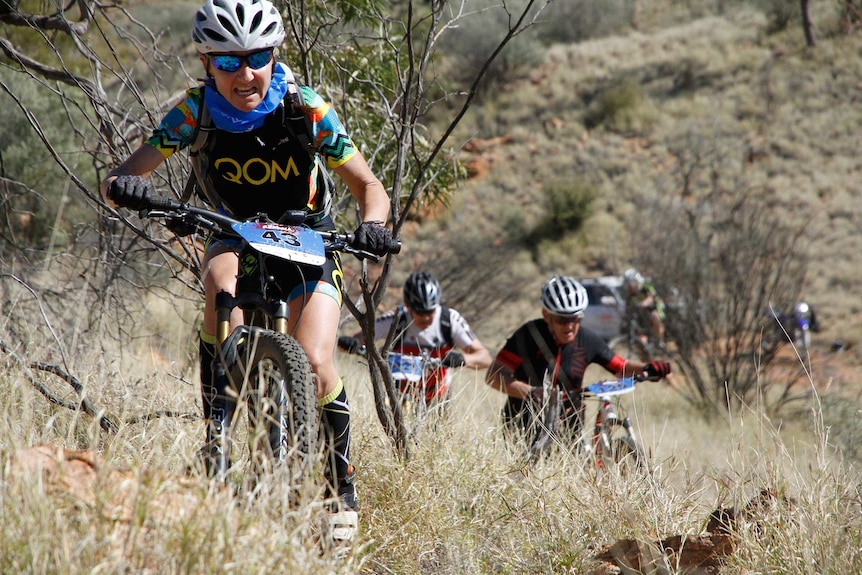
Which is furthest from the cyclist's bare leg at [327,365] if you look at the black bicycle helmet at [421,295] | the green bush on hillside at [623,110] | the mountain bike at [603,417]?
the green bush on hillside at [623,110]

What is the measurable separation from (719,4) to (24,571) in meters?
49.3

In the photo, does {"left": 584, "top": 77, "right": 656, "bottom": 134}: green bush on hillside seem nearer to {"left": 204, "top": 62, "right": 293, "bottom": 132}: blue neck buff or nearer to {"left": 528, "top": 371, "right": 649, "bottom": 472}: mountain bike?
{"left": 528, "top": 371, "right": 649, "bottom": 472}: mountain bike

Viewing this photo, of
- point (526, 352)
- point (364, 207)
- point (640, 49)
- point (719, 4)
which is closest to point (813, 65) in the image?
point (640, 49)

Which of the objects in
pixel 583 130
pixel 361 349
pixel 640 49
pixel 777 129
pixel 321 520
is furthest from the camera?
pixel 640 49

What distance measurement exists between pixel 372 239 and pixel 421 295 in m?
3.68

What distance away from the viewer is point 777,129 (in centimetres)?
3341

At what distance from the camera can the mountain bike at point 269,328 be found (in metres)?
3.02

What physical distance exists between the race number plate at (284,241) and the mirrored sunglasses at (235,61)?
25.2 inches

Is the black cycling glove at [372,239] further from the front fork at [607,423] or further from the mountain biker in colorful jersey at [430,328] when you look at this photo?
the mountain biker in colorful jersey at [430,328]

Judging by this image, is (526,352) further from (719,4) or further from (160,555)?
(719,4)

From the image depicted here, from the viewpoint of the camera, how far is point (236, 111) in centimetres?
358

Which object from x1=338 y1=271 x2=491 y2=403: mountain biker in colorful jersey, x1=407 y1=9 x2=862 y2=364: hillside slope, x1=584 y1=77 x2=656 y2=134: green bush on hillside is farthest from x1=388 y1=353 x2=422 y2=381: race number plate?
x1=584 y1=77 x2=656 y2=134: green bush on hillside

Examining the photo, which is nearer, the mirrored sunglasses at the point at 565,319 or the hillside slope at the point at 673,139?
the mirrored sunglasses at the point at 565,319

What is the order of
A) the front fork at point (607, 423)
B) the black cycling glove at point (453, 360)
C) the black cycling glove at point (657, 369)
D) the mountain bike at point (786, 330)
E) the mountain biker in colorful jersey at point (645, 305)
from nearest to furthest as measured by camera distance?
1. the front fork at point (607, 423)
2. the black cycling glove at point (453, 360)
3. the black cycling glove at point (657, 369)
4. the mountain bike at point (786, 330)
5. the mountain biker in colorful jersey at point (645, 305)
